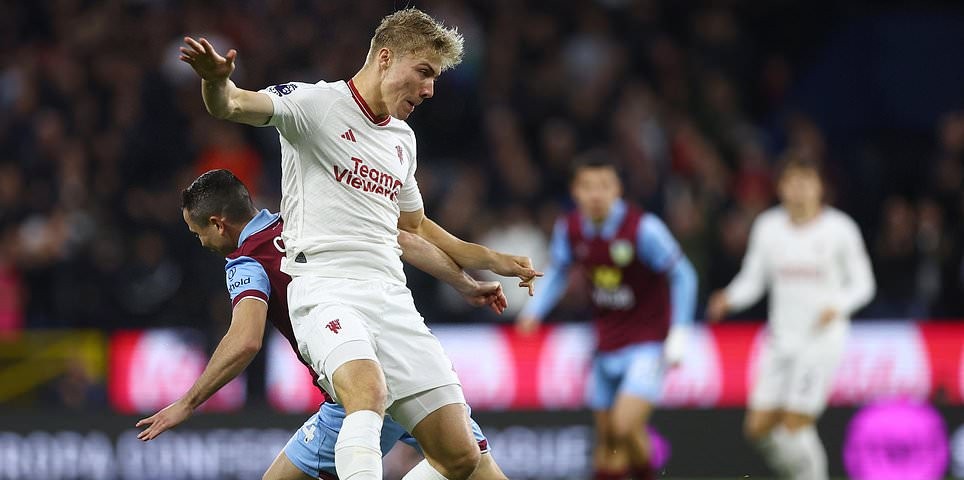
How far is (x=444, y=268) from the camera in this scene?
595cm

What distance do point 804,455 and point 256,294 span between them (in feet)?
18.4

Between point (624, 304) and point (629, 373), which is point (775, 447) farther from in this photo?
point (624, 304)

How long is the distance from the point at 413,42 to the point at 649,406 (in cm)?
443

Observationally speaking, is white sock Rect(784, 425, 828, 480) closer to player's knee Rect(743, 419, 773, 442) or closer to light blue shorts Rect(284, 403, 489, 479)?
player's knee Rect(743, 419, 773, 442)

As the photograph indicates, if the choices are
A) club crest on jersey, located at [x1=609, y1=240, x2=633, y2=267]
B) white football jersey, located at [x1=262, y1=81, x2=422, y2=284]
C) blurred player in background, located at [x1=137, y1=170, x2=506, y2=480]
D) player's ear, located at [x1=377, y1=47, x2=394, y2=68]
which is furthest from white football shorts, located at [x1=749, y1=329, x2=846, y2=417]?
player's ear, located at [x1=377, y1=47, x2=394, y2=68]

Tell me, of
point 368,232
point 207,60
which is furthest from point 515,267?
point 207,60

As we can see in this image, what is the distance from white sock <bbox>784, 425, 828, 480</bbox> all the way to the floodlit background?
940mm

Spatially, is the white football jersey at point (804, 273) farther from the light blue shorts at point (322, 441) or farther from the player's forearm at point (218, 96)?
the player's forearm at point (218, 96)

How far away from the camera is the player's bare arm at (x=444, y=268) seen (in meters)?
5.95

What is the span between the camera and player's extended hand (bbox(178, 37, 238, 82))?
4680mm

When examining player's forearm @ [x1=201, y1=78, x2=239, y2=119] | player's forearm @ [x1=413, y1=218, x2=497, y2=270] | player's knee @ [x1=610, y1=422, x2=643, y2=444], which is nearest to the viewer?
player's forearm @ [x1=201, y1=78, x2=239, y2=119]

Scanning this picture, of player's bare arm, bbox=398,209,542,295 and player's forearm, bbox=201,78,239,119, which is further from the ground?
player's forearm, bbox=201,78,239,119

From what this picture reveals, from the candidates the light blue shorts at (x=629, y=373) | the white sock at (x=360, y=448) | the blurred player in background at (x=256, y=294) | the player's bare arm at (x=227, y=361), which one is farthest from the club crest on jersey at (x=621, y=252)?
the white sock at (x=360, y=448)

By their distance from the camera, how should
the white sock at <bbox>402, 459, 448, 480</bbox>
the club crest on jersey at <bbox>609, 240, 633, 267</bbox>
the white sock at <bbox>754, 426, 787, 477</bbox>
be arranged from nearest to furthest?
the white sock at <bbox>402, 459, 448, 480</bbox>, the club crest on jersey at <bbox>609, 240, 633, 267</bbox>, the white sock at <bbox>754, 426, 787, 477</bbox>
